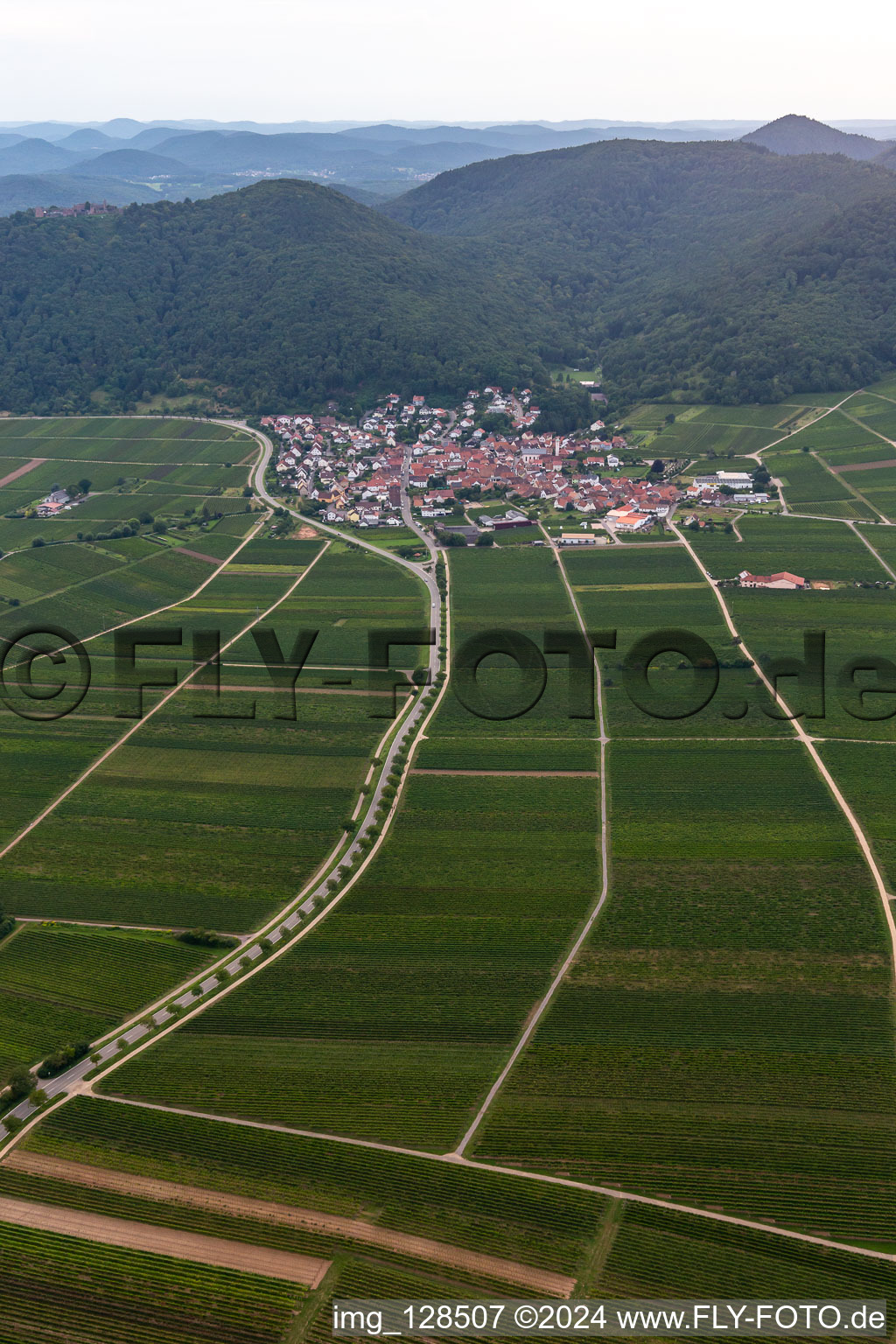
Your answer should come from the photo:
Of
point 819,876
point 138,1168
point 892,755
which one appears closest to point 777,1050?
point 819,876

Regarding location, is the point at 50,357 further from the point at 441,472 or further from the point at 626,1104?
the point at 626,1104

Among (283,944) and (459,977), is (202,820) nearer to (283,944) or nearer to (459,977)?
(283,944)

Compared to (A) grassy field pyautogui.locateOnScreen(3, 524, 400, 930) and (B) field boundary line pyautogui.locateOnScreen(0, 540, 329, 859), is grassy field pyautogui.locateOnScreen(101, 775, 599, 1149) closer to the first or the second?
(A) grassy field pyautogui.locateOnScreen(3, 524, 400, 930)

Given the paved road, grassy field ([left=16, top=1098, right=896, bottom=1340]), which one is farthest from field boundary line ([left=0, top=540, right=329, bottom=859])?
grassy field ([left=16, top=1098, right=896, bottom=1340])

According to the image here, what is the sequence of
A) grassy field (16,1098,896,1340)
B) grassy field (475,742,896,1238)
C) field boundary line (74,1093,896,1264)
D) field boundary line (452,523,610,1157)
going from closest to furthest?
grassy field (16,1098,896,1340) < field boundary line (74,1093,896,1264) < grassy field (475,742,896,1238) < field boundary line (452,523,610,1157)

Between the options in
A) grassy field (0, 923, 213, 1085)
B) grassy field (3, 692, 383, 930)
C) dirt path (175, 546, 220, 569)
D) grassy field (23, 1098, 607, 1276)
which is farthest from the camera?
dirt path (175, 546, 220, 569)

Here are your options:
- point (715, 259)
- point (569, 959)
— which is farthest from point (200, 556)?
point (715, 259)

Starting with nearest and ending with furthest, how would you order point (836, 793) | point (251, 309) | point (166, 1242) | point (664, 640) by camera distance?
point (166, 1242)
point (836, 793)
point (664, 640)
point (251, 309)
